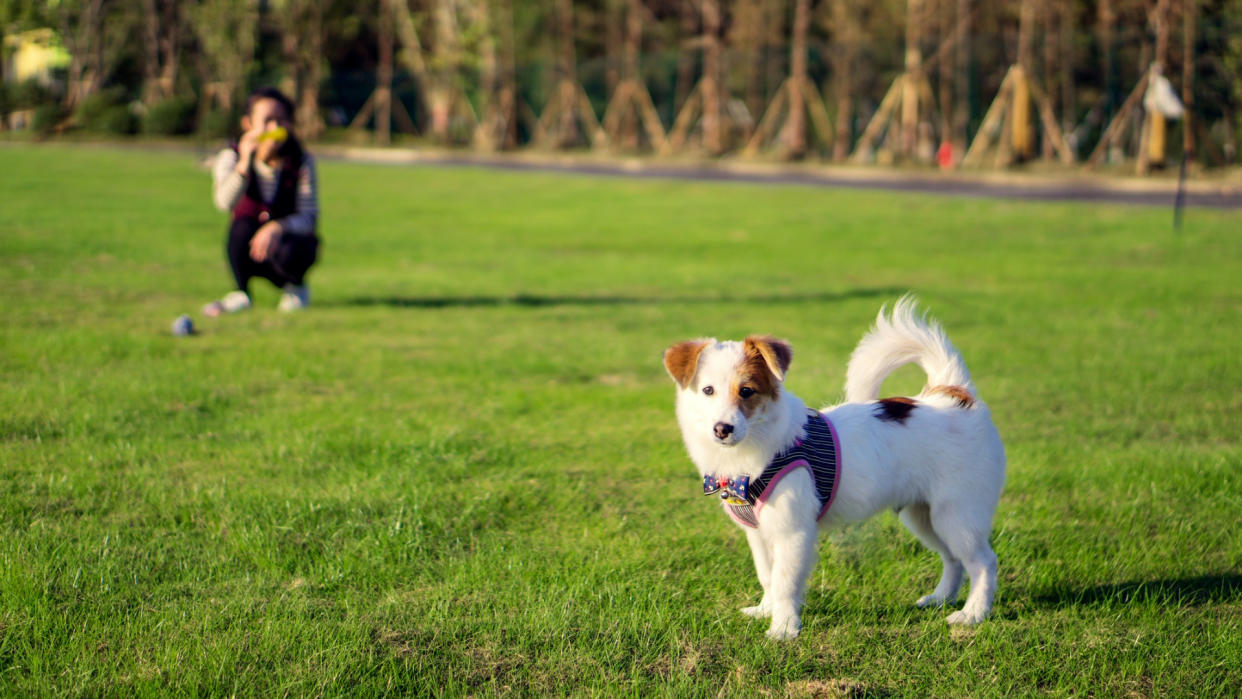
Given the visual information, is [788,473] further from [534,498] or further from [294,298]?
[294,298]

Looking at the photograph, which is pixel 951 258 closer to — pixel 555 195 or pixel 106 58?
pixel 555 195

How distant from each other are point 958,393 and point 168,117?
5146cm

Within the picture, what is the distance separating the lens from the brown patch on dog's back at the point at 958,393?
13.5 ft

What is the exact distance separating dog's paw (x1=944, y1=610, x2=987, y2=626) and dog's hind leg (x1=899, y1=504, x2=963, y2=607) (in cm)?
16

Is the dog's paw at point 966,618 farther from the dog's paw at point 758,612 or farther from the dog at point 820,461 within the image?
the dog's paw at point 758,612

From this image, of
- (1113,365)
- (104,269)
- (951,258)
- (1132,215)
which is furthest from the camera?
(1132,215)

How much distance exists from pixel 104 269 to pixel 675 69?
105ft

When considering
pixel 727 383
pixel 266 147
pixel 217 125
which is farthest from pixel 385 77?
pixel 727 383

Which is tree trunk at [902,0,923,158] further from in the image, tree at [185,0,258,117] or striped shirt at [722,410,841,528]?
tree at [185,0,258,117]

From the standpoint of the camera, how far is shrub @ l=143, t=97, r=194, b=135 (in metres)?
50.2

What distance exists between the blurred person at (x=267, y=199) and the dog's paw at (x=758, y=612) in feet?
22.3

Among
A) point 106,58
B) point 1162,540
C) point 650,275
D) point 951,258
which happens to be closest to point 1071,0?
point 951,258

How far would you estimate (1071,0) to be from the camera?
112 feet

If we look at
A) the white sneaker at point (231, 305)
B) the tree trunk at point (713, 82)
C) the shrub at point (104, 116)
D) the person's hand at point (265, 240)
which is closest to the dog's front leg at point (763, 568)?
the person's hand at point (265, 240)
